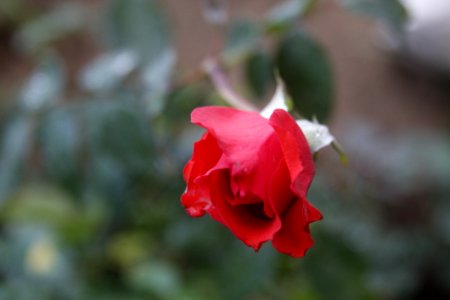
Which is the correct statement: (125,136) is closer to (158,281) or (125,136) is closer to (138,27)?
(138,27)

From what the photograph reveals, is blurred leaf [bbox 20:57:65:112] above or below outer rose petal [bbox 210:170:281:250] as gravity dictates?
below

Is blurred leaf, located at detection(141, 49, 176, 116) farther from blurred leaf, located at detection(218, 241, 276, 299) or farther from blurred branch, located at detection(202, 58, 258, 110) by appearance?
blurred leaf, located at detection(218, 241, 276, 299)

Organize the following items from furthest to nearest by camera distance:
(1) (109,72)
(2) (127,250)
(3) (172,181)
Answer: (2) (127,250)
(3) (172,181)
(1) (109,72)

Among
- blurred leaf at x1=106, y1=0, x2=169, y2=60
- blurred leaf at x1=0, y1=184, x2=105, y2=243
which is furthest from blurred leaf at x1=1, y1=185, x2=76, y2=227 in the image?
blurred leaf at x1=106, y1=0, x2=169, y2=60

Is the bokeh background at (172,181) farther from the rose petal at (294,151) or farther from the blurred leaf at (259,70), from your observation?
the rose petal at (294,151)

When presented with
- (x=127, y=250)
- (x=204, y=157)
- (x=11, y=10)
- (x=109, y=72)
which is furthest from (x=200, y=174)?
(x=11, y=10)

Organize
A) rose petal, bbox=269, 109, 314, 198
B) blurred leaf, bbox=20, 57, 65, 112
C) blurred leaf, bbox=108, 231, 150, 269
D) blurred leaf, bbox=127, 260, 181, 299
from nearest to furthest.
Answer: rose petal, bbox=269, 109, 314, 198, blurred leaf, bbox=20, 57, 65, 112, blurred leaf, bbox=127, 260, 181, 299, blurred leaf, bbox=108, 231, 150, 269
